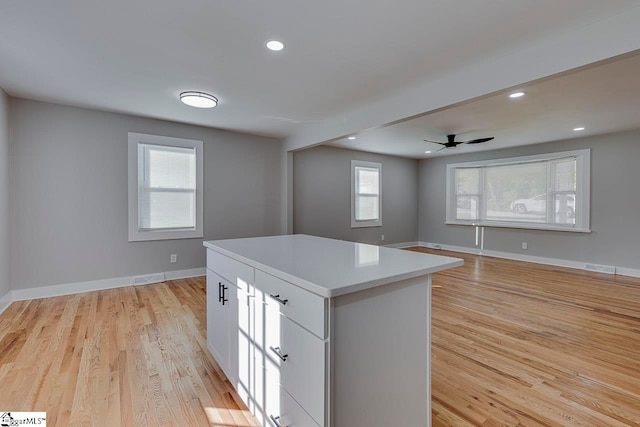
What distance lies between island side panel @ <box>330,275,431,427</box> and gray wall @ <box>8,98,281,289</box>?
4.22 m

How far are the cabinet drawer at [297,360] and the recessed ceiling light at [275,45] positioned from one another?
2037 mm

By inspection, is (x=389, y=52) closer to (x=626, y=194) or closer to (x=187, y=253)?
(x=187, y=253)

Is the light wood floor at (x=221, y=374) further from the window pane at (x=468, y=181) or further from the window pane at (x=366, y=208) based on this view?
the window pane at (x=468, y=181)

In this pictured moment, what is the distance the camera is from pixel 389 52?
8.39ft

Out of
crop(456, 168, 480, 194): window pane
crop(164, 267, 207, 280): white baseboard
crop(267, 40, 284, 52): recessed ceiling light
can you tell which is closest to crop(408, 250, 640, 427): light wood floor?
crop(267, 40, 284, 52): recessed ceiling light

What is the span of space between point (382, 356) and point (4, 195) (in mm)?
4476

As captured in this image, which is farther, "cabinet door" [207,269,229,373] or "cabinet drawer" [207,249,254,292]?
"cabinet door" [207,269,229,373]

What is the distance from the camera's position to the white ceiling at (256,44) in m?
1.99

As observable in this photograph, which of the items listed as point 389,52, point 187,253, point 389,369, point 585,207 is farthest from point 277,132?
point 585,207

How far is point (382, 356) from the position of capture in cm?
125

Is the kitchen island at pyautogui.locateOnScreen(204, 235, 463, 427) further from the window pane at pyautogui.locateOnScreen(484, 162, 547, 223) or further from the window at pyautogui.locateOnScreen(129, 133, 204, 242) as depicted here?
the window pane at pyautogui.locateOnScreen(484, 162, 547, 223)

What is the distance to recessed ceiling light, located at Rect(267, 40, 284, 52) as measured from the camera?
2391 mm

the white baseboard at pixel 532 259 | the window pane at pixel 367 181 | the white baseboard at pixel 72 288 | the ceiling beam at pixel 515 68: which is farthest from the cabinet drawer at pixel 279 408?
the white baseboard at pixel 532 259

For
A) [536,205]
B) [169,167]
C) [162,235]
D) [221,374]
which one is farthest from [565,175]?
[162,235]
